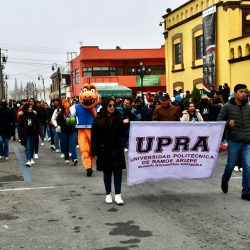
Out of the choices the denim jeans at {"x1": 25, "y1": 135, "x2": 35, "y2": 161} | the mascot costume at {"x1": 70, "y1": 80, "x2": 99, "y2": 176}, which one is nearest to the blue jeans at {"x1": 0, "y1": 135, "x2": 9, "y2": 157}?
the denim jeans at {"x1": 25, "y1": 135, "x2": 35, "y2": 161}

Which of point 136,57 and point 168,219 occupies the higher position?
point 136,57

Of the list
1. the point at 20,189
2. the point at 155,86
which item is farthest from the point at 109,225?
the point at 155,86

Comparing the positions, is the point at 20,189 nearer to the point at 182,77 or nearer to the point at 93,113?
the point at 93,113

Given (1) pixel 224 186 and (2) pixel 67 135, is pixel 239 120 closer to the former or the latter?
(1) pixel 224 186

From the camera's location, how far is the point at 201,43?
27609 millimetres

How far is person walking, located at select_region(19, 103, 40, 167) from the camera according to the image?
41.1 ft

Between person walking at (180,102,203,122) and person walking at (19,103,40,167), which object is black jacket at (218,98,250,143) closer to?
person walking at (180,102,203,122)

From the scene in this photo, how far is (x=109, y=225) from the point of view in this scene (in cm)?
634

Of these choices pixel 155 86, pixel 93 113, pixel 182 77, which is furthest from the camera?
pixel 155 86

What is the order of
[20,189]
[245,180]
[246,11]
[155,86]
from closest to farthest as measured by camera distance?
[245,180] < [20,189] < [246,11] < [155,86]

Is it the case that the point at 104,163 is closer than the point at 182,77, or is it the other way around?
the point at 104,163

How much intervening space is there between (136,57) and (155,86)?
15.3ft

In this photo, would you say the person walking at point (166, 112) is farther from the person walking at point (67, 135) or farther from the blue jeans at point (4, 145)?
the blue jeans at point (4, 145)

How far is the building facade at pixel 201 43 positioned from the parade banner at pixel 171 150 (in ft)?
45.9
